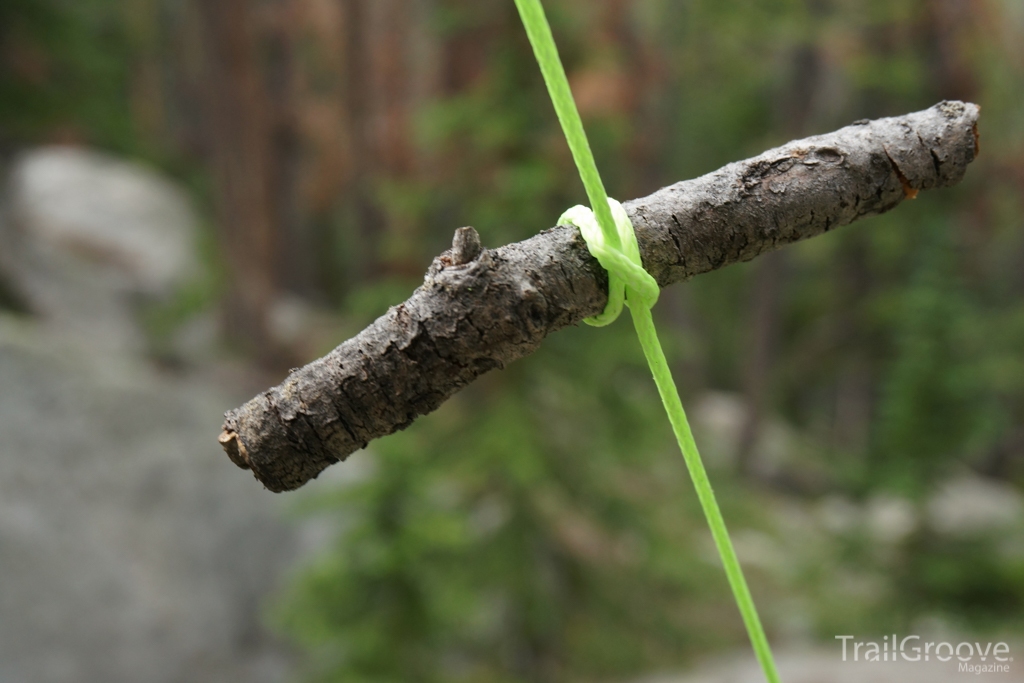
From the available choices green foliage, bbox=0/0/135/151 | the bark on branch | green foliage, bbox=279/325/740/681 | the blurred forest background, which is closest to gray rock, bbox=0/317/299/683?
the blurred forest background

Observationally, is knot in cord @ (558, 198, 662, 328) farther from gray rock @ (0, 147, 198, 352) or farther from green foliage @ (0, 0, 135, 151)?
green foliage @ (0, 0, 135, 151)

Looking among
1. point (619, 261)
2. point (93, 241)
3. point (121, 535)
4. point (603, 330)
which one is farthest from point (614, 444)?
point (93, 241)

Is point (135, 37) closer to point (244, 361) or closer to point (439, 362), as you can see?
point (244, 361)

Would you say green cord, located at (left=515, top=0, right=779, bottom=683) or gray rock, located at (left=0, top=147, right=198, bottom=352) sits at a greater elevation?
gray rock, located at (left=0, top=147, right=198, bottom=352)

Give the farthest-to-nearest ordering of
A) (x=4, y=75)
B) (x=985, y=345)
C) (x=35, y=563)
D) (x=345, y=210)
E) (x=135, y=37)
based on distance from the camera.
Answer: (x=135, y=37)
(x=345, y=210)
(x=985, y=345)
(x=4, y=75)
(x=35, y=563)

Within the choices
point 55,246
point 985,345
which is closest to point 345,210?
point 55,246

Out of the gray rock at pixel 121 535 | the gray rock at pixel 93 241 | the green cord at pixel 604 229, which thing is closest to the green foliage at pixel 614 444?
the gray rock at pixel 121 535
